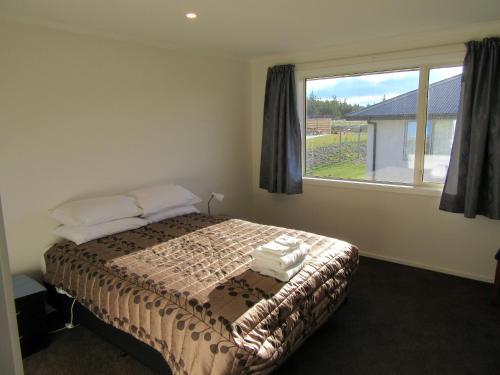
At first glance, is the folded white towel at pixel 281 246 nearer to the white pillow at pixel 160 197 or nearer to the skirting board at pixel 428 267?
the white pillow at pixel 160 197

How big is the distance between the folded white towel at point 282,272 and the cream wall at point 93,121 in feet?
5.70

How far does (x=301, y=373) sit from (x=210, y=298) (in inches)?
31.2

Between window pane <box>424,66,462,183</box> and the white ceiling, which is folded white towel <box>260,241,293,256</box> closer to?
the white ceiling

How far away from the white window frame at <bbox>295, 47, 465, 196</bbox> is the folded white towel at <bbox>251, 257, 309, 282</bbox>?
189 centimetres

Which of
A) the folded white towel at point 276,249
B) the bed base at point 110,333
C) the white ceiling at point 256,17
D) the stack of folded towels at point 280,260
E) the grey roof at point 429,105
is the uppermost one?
the white ceiling at point 256,17

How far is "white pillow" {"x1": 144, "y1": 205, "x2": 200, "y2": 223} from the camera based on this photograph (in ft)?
10.8

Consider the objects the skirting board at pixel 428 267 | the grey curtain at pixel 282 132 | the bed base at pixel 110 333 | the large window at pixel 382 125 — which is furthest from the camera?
the grey curtain at pixel 282 132

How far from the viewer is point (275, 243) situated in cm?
240

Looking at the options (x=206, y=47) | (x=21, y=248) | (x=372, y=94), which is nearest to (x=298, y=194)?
(x=372, y=94)

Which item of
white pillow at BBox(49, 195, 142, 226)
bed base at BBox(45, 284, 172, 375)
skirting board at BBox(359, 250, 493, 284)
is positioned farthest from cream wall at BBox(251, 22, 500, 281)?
bed base at BBox(45, 284, 172, 375)

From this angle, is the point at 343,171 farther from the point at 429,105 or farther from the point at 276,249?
the point at 276,249

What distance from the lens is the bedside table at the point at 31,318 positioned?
2.36m

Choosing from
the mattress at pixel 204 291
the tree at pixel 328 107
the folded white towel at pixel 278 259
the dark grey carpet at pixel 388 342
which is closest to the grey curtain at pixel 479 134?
the dark grey carpet at pixel 388 342

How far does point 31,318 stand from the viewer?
240 centimetres
